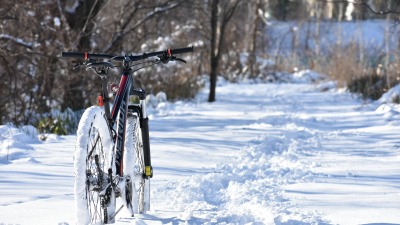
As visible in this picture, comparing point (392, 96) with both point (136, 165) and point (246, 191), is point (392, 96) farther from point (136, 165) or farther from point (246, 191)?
point (136, 165)

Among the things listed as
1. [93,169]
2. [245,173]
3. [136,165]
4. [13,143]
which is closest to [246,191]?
[245,173]

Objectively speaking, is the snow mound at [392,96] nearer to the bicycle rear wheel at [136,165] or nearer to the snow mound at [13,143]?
the snow mound at [13,143]

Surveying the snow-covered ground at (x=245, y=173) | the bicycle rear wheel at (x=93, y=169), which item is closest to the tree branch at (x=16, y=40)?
the snow-covered ground at (x=245, y=173)

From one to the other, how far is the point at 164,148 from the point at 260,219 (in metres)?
3.25

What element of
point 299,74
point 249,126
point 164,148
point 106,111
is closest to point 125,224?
point 106,111

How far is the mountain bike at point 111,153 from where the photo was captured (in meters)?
2.81

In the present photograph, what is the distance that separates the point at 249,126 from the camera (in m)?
9.06

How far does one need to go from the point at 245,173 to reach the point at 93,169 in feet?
7.92

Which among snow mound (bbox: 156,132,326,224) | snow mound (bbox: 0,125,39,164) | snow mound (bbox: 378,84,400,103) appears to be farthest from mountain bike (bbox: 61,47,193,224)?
snow mound (bbox: 378,84,400,103)

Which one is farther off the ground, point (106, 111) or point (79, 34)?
point (79, 34)

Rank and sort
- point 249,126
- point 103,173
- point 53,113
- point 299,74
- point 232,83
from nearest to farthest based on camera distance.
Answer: point 103,173
point 249,126
point 53,113
point 232,83
point 299,74

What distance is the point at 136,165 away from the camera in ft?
12.1

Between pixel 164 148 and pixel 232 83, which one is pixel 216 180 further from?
pixel 232 83

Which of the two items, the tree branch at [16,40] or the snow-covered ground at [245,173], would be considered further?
the tree branch at [16,40]
